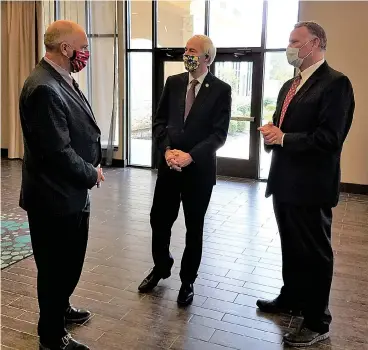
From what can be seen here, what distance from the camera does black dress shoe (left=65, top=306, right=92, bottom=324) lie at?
8.84 ft

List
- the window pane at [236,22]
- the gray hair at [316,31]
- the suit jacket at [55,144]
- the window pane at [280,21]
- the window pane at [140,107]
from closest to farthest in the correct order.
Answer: the suit jacket at [55,144], the gray hair at [316,31], the window pane at [280,21], the window pane at [236,22], the window pane at [140,107]

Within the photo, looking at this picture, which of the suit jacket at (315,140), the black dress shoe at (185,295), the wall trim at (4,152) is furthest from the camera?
the wall trim at (4,152)

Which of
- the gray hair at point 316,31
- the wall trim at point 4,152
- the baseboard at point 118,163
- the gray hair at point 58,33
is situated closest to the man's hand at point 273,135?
the gray hair at point 316,31

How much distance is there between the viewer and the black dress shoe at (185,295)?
2945 mm

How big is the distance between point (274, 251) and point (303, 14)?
12.3 ft

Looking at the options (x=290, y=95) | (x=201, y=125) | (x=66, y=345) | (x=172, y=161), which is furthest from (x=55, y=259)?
(x=290, y=95)

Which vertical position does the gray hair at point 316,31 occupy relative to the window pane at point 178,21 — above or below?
below

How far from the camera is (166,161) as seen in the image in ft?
9.30

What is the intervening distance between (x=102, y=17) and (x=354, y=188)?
15.4 ft

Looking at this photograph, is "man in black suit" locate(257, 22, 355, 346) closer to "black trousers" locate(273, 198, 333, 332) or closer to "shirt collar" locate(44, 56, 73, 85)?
"black trousers" locate(273, 198, 333, 332)

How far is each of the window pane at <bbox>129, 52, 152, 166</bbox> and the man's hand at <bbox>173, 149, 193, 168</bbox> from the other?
485cm

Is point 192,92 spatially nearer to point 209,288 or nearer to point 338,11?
point 209,288

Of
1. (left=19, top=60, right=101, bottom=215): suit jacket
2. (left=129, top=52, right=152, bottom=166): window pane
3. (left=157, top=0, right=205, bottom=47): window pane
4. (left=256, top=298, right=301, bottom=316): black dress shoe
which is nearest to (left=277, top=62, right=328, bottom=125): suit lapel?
(left=19, top=60, right=101, bottom=215): suit jacket

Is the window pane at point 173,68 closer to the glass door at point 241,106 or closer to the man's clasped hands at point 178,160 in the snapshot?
the glass door at point 241,106
